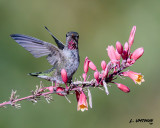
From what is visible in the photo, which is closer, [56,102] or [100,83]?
[100,83]

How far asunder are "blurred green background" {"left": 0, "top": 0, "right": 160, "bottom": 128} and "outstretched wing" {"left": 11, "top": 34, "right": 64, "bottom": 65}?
103 inches

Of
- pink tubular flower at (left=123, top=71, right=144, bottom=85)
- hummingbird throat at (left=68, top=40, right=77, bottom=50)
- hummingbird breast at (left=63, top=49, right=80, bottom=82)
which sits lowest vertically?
pink tubular flower at (left=123, top=71, right=144, bottom=85)

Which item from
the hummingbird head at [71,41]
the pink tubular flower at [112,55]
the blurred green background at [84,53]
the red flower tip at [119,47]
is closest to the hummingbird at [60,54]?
the hummingbird head at [71,41]

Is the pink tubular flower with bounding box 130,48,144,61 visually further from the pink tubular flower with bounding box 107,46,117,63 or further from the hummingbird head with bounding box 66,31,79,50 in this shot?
the hummingbird head with bounding box 66,31,79,50

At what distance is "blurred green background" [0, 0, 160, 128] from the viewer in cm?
614

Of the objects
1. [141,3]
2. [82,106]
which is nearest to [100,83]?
[82,106]

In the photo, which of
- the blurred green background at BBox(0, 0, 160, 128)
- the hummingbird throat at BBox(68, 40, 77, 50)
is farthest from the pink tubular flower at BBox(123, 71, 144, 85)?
the blurred green background at BBox(0, 0, 160, 128)

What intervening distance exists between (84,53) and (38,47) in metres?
3.77

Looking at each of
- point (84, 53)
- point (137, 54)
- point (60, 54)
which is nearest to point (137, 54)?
point (137, 54)

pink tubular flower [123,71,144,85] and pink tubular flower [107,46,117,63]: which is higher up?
pink tubular flower [107,46,117,63]

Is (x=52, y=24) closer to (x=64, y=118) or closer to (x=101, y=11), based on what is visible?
(x=101, y=11)

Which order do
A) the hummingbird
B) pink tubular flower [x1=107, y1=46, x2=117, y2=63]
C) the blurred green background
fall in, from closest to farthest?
pink tubular flower [x1=107, y1=46, x2=117, y2=63]
the hummingbird
the blurred green background

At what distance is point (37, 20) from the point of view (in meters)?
7.63

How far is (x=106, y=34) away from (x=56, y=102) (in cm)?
258
